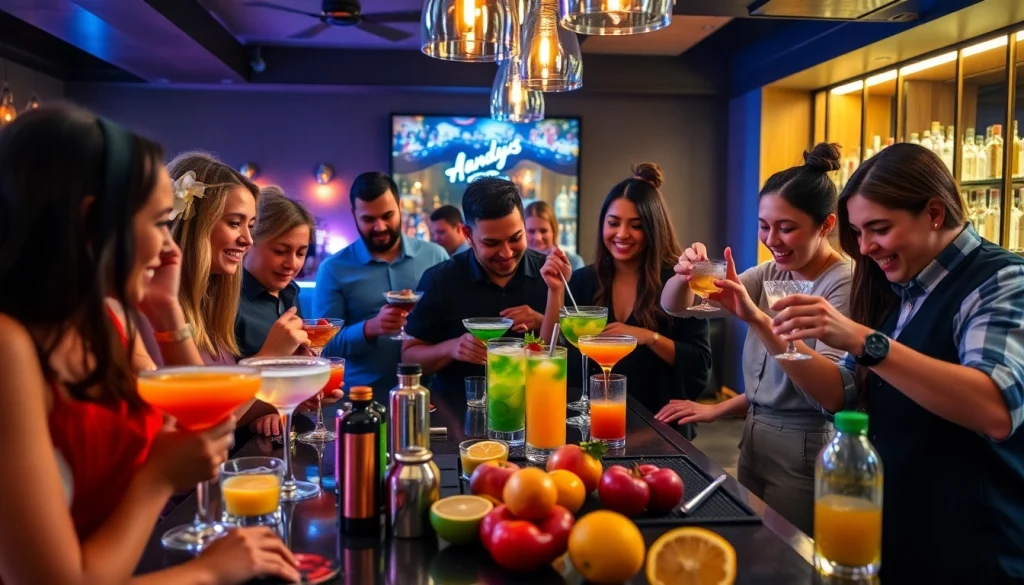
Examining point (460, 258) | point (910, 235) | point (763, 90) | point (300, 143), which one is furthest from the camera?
point (300, 143)

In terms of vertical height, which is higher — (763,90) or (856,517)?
(763,90)

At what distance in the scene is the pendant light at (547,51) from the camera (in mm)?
2438

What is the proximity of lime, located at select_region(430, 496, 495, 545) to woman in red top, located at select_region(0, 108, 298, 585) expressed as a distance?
0.85 feet

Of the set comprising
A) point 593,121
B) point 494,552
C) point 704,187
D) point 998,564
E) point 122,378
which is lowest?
point 998,564

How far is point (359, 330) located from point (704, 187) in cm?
494

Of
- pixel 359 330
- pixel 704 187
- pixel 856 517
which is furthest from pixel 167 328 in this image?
pixel 704 187

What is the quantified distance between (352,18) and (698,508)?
418 cm

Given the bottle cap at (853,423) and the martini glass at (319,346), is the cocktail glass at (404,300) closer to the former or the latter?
the martini glass at (319,346)

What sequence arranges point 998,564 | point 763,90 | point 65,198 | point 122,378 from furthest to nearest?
point 763,90
point 998,564
point 122,378
point 65,198

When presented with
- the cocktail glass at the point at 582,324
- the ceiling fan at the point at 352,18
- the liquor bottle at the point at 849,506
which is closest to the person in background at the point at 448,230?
the ceiling fan at the point at 352,18

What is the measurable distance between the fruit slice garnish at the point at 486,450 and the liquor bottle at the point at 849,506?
68 centimetres

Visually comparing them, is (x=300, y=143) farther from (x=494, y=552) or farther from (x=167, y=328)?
(x=494, y=552)

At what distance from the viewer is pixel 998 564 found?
5.30 ft

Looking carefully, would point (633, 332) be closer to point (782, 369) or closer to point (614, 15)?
point (782, 369)
